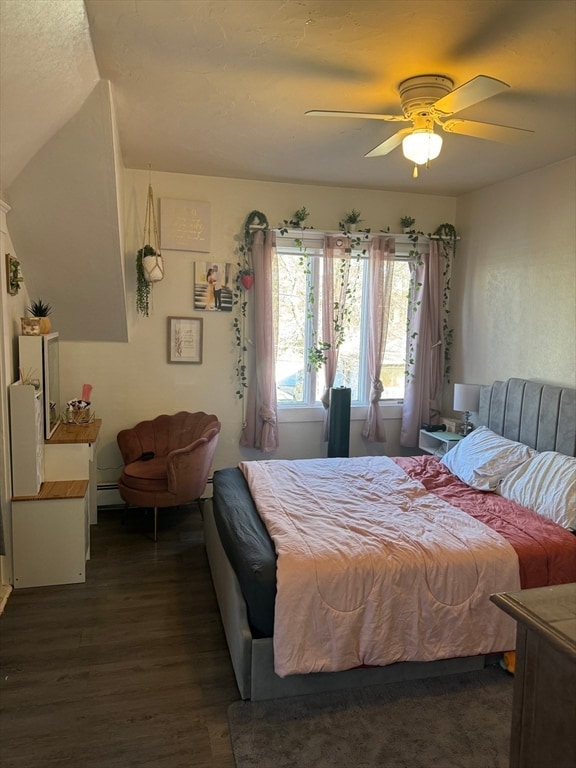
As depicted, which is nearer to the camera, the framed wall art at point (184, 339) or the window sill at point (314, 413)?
the framed wall art at point (184, 339)

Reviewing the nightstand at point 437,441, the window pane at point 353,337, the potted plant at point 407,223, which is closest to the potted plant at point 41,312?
the window pane at point 353,337

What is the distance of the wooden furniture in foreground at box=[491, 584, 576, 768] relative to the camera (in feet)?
3.19

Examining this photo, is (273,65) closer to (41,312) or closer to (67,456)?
(41,312)

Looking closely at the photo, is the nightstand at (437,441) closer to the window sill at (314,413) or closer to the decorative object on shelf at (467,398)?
the decorative object on shelf at (467,398)

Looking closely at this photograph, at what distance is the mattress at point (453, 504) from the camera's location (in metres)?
2.32

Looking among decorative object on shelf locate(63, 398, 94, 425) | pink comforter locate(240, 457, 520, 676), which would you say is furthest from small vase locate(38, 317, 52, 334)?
pink comforter locate(240, 457, 520, 676)

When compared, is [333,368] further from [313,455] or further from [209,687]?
[209,687]

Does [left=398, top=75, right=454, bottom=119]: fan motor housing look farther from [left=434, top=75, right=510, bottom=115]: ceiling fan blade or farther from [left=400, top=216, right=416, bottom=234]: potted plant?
[left=400, top=216, right=416, bottom=234]: potted plant

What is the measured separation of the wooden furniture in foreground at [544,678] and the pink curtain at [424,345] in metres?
3.93

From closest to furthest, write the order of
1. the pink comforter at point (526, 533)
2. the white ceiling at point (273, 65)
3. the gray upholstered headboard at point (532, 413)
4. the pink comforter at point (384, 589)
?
the white ceiling at point (273, 65) → the pink comforter at point (384, 589) → the pink comforter at point (526, 533) → the gray upholstered headboard at point (532, 413)

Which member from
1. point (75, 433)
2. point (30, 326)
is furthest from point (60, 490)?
point (30, 326)

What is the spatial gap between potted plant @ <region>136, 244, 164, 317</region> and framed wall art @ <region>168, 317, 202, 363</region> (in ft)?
0.91

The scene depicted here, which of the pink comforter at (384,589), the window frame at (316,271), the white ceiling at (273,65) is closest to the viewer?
the white ceiling at (273,65)

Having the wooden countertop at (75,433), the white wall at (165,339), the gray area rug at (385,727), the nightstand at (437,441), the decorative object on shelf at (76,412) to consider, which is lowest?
the gray area rug at (385,727)
